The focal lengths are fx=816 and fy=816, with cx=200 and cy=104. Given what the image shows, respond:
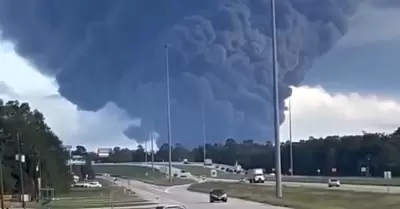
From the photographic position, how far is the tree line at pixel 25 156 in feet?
317

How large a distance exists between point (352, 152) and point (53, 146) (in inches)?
2171

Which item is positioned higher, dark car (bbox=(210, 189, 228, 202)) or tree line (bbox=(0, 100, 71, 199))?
tree line (bbox=(0, 100, 71, 199))

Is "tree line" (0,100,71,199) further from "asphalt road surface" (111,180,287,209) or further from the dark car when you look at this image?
the dark car

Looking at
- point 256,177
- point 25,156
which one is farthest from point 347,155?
point 25,156

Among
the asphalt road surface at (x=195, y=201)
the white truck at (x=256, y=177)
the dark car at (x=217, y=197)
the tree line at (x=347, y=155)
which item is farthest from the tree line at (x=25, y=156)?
the tree line at (x=347, y=155)

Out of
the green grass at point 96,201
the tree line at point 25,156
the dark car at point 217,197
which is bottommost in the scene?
the green grass at point 96,201

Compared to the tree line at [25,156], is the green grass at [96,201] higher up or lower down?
lower down

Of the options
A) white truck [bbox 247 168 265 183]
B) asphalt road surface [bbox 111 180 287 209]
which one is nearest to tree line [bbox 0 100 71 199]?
asphalt road surface [bbox 111 180 287 209]

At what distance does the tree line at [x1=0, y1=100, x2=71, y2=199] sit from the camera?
317 ft

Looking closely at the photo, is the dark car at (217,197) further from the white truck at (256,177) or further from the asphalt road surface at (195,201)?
the white truck at (256,177)

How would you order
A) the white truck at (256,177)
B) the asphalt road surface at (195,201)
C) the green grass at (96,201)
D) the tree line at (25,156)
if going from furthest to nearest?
1. the white truck at (256,177)
2. the tree line at (25,156)
3. the green grass at (96,201)
4. the asphalt road surface at (195,201)

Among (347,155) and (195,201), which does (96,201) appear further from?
(347,155)

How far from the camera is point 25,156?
10000cm

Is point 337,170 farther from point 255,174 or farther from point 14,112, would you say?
point 14,112
